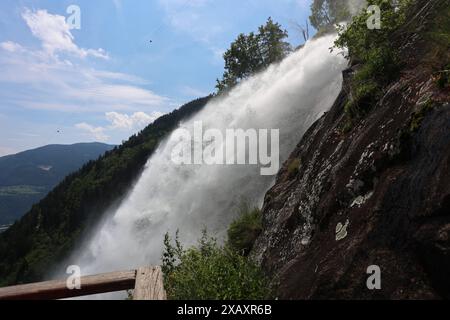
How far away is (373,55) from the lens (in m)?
8.66

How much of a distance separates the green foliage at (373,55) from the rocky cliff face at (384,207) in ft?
1.40

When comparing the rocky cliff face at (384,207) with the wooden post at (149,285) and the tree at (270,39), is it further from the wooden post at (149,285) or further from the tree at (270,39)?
the tree at (270,39)

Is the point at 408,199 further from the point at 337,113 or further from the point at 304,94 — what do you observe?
the point at 304,94

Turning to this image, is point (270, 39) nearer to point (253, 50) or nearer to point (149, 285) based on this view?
point (253, 50)

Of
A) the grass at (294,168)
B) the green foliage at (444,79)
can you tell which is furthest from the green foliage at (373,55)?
the grass at (294,168)

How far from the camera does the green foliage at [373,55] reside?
28.0 ft

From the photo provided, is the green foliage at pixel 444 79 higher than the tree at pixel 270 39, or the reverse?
the tree at pixel 270 39

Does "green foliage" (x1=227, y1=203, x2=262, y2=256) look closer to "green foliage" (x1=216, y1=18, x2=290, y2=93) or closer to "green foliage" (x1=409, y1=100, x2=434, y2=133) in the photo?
"green foliage" (x1=409, y1=100, x2=434, y2=133)

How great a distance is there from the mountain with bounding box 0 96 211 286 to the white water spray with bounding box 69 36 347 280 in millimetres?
56798

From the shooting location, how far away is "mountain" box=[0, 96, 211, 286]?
89.9 m

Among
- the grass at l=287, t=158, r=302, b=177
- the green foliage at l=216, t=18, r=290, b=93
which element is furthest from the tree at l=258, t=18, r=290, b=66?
the grass at l=287, t=158, r=302, b=177

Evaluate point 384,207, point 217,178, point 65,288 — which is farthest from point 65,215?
point 384,207

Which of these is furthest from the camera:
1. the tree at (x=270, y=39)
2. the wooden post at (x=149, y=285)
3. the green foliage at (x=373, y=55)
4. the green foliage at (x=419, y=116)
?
the tree at (x=270, y=39)

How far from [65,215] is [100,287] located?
366 feet
